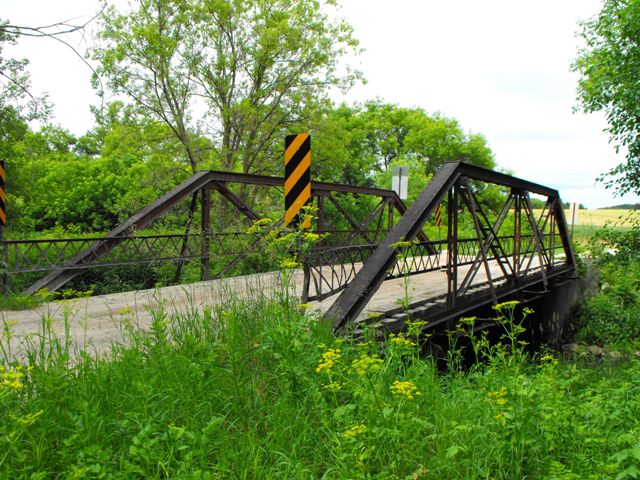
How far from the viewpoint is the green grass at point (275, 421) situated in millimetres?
2941

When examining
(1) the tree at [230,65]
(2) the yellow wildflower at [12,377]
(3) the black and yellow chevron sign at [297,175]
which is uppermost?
(1) the tree at [230,65]

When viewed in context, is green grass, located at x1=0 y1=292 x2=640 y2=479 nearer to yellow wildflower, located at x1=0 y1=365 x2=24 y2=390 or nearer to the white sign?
yellow wildflower, located at x1=0 y1=365 x2=24 y2=390

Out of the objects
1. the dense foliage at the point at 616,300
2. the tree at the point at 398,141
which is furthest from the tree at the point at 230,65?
the tree at the point at 398,141

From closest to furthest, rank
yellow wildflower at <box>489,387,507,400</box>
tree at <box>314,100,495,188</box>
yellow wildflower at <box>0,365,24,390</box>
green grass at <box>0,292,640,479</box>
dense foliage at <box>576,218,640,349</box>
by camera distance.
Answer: yellow wildflower at <box>0,365,24,390</box> → green grass at <box>0,292,640,479</box> → yellow wildflower at <box>489,387,507,400</box> → dense foliage at <box>576,218,640,349</box> → tree at <box>314,100,495,188</box>

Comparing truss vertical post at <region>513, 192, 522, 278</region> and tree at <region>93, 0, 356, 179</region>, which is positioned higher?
tree at <region>93, 0, 356, 179</region>

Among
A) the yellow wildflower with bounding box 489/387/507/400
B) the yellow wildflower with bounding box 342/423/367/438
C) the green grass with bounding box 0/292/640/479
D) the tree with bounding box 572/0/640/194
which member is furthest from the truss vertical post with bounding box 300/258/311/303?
the tree with bounding box 572/0/640/194

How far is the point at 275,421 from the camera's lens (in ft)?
11.2

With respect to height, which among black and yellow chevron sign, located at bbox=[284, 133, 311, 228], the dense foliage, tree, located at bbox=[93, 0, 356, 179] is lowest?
the dense foliage

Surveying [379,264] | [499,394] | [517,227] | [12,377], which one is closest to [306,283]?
[379,264]

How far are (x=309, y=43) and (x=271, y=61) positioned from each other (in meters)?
1.52

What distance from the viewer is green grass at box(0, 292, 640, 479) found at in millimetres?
2941

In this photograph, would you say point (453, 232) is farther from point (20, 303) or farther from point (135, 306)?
point (20, 303)

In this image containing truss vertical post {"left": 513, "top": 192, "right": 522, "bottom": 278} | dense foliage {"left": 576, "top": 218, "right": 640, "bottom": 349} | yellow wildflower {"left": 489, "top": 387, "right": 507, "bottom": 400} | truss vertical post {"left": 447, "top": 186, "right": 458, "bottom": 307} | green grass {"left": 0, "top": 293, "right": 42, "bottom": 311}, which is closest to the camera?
yellow wildflower {"left": 489, "top": 387, "right": 507, "bottom": 400}

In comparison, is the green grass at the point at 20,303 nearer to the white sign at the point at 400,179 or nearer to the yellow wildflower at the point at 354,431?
the yellow wildflower at the point at 354,431
